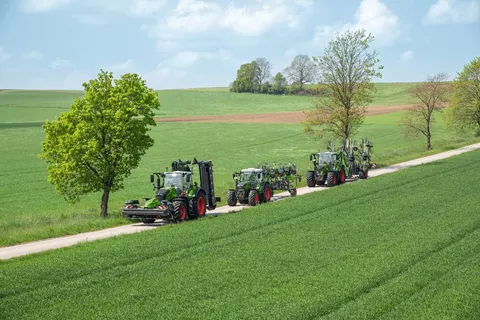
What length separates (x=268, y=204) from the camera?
30969 millimetres

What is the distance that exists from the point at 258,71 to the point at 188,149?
307 ft

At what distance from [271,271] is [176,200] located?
34.5 feet

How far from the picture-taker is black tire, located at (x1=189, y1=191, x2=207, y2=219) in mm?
27906

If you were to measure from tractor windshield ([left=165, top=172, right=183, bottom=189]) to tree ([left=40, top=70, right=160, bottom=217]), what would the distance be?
3.49m

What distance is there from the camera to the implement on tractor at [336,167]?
39719 mm

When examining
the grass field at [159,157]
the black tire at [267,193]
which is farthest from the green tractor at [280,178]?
the grass field at [159,157]

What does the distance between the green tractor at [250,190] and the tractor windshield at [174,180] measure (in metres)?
5.05

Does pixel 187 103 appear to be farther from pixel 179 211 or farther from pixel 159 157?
pixel 179 211

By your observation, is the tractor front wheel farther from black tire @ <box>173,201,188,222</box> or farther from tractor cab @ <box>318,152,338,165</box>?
tractor cab @ <box>318,152,338,165</box>

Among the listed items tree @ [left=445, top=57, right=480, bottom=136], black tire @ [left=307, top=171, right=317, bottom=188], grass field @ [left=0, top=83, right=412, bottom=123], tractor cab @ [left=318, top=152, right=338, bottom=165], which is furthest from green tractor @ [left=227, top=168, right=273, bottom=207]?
grass field @ [left=0, top=83, right=412, bottom=123]

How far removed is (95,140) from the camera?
29.8 metres

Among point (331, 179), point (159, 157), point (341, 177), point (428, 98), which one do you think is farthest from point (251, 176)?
point (428, 98)

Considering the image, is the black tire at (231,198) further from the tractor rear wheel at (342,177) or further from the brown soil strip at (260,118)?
the brown soil strip at (260,118)


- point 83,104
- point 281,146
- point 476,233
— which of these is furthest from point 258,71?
point 476,233
